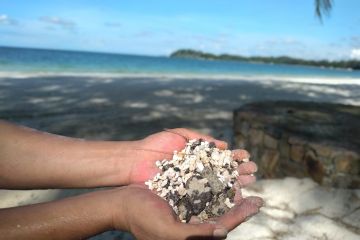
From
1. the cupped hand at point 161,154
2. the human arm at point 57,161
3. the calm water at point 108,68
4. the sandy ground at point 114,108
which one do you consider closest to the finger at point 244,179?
the cupped hand at point 161,154

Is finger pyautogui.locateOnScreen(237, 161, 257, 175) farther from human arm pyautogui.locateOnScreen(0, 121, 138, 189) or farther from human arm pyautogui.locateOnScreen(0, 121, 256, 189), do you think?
human arm pyautogui.locateOnScreen(0, 121, 138, 189)

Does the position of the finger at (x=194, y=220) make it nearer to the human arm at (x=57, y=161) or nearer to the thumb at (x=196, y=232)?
the thumb at (x=196, y=232)

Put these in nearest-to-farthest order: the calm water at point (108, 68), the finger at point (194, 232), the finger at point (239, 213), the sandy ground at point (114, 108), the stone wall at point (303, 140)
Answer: the finger at point (194, 232) < the finger at point (239, 213) < the stone wall at point (303, 140) < the sandy ground at point (114, 108) < the calm water at point (108, 68)

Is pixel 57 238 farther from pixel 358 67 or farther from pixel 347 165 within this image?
pixel 358 67

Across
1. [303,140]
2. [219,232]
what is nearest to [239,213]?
[219,232]

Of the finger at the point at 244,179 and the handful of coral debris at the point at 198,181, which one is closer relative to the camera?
the handful of coral debris at the point at 198,181

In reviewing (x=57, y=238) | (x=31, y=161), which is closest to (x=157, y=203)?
(x=57, y=238)

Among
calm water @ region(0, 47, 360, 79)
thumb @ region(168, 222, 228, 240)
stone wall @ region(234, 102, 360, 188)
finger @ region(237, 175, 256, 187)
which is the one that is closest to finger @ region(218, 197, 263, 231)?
thumb @ region(168, 222, 228, 240)
